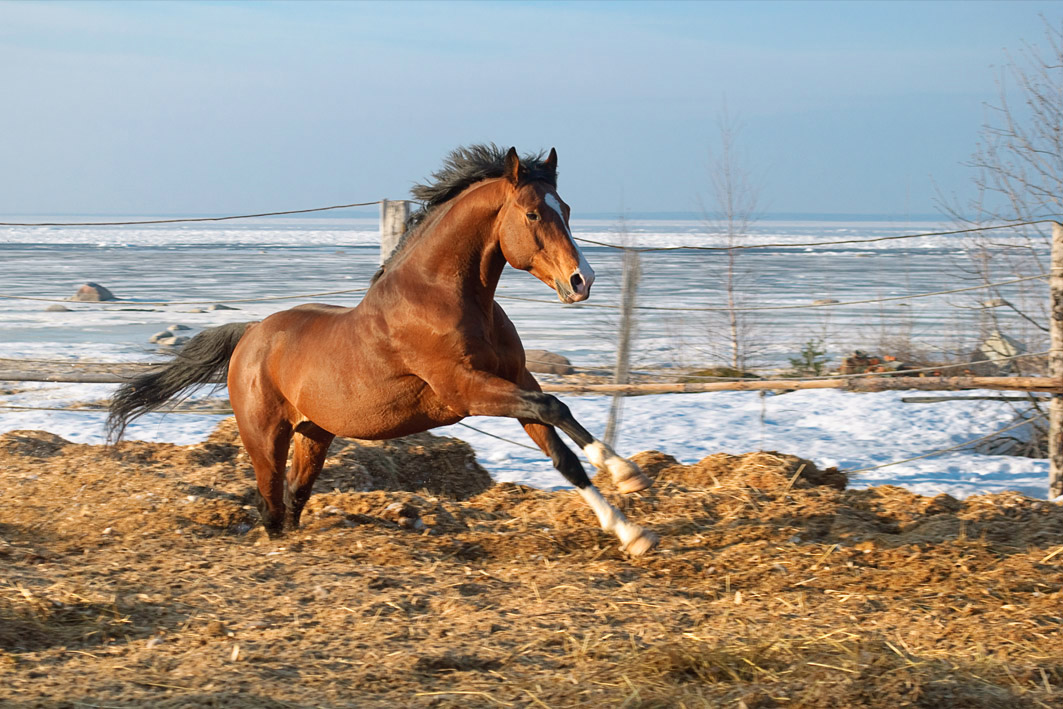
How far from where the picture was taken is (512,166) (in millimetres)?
3896

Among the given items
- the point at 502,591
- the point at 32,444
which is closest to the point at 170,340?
the point at 32,444

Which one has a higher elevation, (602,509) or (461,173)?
(461,173)

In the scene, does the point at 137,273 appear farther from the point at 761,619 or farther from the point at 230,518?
the point at 761,619

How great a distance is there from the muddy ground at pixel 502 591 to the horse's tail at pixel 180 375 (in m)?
0.45

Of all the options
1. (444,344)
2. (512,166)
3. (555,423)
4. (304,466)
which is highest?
(512,166)

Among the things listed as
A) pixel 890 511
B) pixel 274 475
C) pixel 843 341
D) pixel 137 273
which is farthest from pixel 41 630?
pixel 137 273

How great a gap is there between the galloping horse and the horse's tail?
448 millimetres

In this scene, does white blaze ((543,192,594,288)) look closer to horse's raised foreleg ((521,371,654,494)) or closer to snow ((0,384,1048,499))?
horse's raised foreleg ((521,371,654,494))

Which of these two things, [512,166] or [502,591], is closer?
[512,166]

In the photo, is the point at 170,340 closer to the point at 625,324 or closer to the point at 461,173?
the point at 625,324

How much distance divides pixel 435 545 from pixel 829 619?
6.27 ft

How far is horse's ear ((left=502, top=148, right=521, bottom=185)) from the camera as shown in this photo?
3.88 meters

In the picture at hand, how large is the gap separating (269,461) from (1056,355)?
465cm

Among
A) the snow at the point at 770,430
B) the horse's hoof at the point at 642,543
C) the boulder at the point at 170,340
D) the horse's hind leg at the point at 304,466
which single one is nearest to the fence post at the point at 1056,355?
the snow at the point at 770,430
